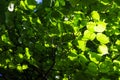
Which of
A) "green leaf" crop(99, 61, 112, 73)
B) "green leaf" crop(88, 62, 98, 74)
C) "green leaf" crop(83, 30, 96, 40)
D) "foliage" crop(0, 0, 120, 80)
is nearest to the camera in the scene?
"green leaf" crop(83, 30, 96, 40)

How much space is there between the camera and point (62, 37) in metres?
5.62

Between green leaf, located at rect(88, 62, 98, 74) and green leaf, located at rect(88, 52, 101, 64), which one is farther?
A: green leaf, located at rect(88, 62, 98, 74)

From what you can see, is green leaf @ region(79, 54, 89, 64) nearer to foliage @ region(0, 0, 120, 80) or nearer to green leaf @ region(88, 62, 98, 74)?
foliage @ region(0, 0, 120, 80)

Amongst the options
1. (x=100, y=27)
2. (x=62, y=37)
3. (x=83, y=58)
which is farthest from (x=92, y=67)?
(x=100, y=27)

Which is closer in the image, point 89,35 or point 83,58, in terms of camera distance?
point 89,35

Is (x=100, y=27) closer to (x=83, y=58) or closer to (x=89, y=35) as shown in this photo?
(x=89, y=35)

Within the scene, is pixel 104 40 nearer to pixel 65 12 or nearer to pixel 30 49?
pixel 65 12

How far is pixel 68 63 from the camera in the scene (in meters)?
6.12

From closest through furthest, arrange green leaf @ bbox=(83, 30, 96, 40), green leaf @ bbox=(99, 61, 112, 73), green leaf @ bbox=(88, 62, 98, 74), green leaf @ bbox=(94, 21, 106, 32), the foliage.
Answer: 1. green leaf @ bbox=(94, 21, 106, 32)
2. green leaf @ bbox=(83, 30, 96, 40)
3. the foliage
4. green leaf @ bbox=(88, 62, 98, 74)
5. green leaf @ bbox=(99, 61, 112, 73)

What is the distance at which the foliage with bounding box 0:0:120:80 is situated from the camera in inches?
191

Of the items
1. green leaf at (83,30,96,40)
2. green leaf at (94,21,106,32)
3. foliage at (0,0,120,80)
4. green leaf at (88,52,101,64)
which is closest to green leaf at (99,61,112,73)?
foliage at (0,0,120,80)

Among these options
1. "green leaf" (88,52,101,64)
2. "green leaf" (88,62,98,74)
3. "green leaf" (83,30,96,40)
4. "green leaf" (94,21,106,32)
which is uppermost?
"green leaf" (94,21,106,32)

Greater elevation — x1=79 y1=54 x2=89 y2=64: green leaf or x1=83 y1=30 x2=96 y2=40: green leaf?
x1=83 y1=30 x2=96 y2=40: green leaf

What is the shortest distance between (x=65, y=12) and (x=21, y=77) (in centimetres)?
322
